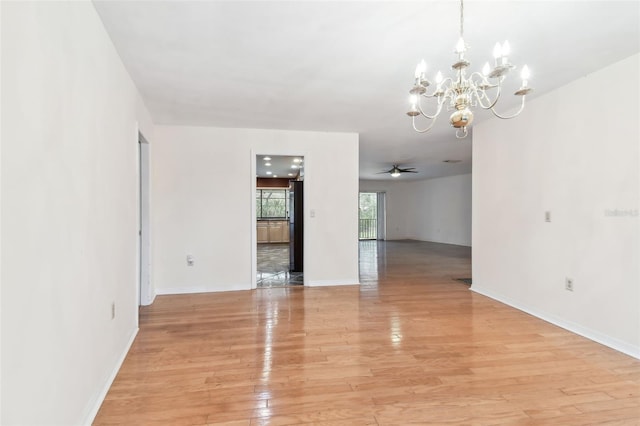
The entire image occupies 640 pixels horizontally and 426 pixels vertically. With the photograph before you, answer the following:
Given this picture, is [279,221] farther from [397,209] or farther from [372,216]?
[397,209]

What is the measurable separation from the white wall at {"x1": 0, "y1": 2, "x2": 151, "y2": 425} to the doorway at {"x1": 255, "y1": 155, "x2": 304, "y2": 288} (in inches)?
111

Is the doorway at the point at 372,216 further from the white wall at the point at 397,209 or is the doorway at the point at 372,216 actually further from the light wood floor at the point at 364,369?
the light wood floor at the point at 364,369

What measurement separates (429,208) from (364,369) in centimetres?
953

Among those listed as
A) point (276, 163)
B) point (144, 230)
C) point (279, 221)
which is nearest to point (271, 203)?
point (279, 221)

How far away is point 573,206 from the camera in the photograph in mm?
2879

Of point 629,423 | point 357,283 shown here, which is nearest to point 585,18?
point 629,423

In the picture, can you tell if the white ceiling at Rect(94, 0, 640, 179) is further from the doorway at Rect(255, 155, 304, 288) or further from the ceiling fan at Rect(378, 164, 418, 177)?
the ceiling fan at Rect(378, 164, 418, 177)

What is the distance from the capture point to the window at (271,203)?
1022cm

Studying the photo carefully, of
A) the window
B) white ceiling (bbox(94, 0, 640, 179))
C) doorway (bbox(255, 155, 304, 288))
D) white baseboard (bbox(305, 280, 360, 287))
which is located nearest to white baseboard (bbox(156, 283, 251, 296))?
doorway (bbox(255, 155, 304, 288))

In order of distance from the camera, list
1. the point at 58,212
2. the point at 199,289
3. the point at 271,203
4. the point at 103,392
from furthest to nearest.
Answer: the point at 271,203 → the point at 199,289 → the point at 103,392 → the point at 58,212

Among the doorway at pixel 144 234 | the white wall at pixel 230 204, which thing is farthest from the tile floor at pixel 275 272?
the doorway at pixel 144 234

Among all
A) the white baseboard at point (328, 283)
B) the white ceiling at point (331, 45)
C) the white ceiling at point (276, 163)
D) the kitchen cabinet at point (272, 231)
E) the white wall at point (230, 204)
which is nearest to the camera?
the white ceiling at point (331, 45)

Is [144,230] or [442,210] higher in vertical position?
[442,210]

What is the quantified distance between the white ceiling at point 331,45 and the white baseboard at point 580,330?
2248 mm
